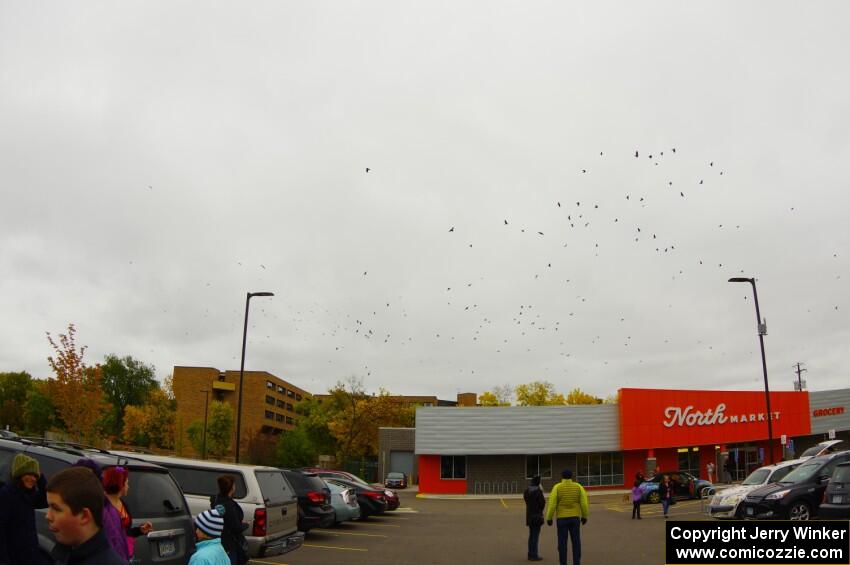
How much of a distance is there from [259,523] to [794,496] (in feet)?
40.0

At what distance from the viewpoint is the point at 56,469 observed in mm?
7246

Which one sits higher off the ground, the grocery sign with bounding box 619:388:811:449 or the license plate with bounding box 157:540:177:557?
the grocery sign with bounding box 619:388:811:449

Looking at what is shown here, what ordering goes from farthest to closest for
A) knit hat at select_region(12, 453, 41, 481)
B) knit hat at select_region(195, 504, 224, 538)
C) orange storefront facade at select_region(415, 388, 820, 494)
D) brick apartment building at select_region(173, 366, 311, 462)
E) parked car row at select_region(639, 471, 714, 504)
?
brick apartment building at select_region(173, 366, 311, 462) < orange storefront facade at select_region(415, 388, 820, 494) < parked car row at select_region(639, 471, 714, 504) < knit hat at select_region(195, 504, 224, 538) < knit hat at select_region(12, 453, 41, 481)

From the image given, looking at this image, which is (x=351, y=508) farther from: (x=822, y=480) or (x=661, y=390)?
(x=661, y=390)

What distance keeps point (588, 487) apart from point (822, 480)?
29.7 m

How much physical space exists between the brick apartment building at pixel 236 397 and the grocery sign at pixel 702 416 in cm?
4898

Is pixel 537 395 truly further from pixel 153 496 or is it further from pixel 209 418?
pixel 153 496

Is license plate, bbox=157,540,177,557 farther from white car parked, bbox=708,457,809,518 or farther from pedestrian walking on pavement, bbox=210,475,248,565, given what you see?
white car parked, bbox=708,457,809,518

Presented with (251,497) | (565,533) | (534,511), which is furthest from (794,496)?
(251,497)

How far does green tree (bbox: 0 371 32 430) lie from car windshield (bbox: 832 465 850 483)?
95926mm

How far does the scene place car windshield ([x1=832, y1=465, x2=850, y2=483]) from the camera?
13.4m

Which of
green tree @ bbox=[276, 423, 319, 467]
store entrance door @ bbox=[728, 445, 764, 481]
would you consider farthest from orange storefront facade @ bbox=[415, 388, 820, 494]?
green tree @ bbox=[276, 423, 319, 467]

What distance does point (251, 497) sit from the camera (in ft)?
37.2

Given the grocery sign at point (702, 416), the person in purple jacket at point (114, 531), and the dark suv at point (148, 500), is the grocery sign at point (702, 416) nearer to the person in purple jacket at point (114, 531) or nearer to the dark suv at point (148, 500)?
the dark suv at point (148, 500)
